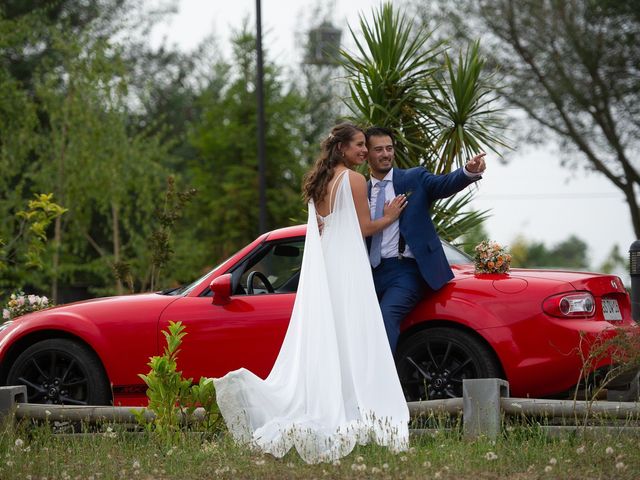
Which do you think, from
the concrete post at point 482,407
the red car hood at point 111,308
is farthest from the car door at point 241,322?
the concrete post at point 482,407

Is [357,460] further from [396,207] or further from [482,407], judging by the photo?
[396,207]

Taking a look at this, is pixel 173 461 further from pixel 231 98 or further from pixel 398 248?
pixel 231 98

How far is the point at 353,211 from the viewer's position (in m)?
7.11

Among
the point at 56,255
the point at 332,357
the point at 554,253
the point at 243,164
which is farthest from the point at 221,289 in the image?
the point at 554,253

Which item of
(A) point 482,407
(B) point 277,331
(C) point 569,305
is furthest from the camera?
(B) point 277,331

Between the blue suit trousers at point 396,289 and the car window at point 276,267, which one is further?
the car window at point 276,267

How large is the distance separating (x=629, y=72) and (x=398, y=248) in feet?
63.7

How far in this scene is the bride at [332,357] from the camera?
6434mm

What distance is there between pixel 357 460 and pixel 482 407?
0.97m

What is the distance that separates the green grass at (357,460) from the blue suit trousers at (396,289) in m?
0.77

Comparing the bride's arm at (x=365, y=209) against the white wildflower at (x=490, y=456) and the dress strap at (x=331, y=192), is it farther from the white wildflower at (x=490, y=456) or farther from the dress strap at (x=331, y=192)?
the white wildflower at (x=490, y=456)

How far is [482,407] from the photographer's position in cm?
647

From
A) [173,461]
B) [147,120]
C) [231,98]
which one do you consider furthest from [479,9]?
[173,461]

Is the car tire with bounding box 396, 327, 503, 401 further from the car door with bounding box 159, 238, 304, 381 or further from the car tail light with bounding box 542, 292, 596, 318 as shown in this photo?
the car door with bounding box 159, 238, 304, 381
